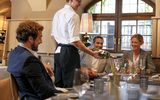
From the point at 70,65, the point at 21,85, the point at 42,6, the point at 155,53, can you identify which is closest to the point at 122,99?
the point at 21,85

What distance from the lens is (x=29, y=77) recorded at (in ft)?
6.24

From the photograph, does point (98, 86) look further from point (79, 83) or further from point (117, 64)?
point (117, 64)

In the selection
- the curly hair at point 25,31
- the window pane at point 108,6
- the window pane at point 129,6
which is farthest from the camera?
the window pane at point 108,6

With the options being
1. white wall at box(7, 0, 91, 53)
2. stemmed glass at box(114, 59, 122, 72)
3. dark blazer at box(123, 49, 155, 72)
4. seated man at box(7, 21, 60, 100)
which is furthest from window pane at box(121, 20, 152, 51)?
seated man at box(7, 21, 60, 100)

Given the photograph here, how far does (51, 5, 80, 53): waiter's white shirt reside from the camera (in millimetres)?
2709

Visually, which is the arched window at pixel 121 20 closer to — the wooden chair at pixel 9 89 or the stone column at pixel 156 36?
the stone column at pixel 156 36

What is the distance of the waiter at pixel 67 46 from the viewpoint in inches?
106

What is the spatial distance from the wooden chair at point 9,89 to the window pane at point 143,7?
3.65m

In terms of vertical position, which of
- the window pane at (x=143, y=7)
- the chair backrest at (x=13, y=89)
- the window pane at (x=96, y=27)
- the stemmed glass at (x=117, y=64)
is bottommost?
the chair backrest at (x=13, y=89)

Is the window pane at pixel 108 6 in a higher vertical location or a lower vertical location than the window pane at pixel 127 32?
higher

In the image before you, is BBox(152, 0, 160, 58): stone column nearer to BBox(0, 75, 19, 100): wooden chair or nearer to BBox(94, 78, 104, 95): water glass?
BBox(94, 78, 104, 95): water glass

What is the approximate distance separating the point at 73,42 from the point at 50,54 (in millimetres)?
2659

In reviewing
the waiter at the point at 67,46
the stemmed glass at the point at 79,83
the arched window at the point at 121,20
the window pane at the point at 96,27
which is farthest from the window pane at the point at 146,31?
the stemmed glass at the point at 79,83

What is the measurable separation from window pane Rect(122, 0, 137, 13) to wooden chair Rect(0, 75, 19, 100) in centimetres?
364
